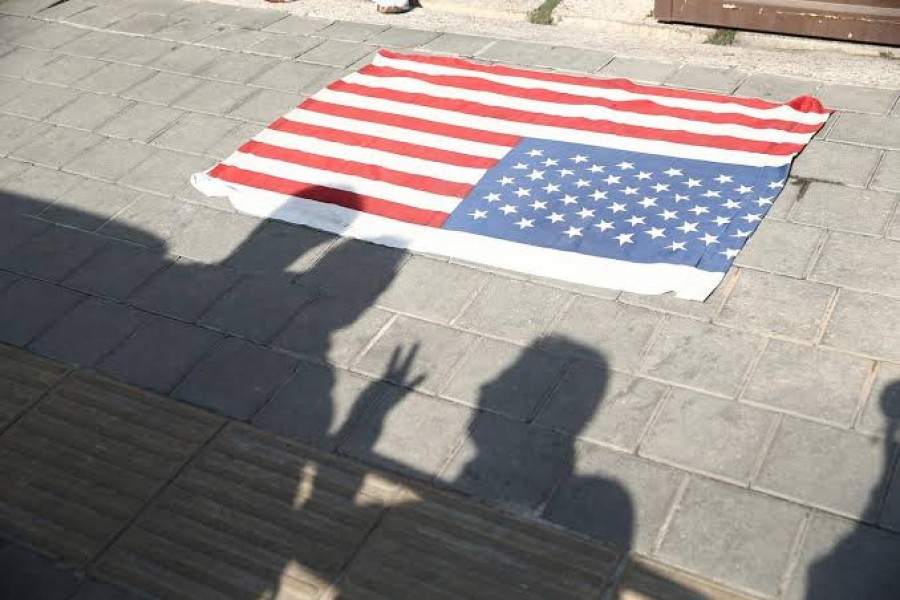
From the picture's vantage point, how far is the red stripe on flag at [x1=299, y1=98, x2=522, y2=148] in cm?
715

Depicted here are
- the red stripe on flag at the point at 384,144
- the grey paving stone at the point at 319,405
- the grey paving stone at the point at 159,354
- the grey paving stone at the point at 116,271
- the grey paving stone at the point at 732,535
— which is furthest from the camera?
the red stripe on flag at the point at 384,144

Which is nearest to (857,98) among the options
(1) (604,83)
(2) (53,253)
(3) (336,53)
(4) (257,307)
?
(1) (604,83)

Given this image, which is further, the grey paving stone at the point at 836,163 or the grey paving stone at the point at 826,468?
the grey paving stone at the point at 836,163

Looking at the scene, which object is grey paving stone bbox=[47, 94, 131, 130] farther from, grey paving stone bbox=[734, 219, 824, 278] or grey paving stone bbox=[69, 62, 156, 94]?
grey paving stone bbox=[734, 219, 824, 278]

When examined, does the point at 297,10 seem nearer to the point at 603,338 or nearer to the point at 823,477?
the point at 603,338

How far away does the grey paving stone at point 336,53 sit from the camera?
8.56m

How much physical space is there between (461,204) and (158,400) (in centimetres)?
229

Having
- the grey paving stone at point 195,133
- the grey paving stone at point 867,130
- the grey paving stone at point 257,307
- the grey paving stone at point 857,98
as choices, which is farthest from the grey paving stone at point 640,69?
the grey paving stone at point 257,307

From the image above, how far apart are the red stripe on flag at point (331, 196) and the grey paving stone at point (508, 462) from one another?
184 cm

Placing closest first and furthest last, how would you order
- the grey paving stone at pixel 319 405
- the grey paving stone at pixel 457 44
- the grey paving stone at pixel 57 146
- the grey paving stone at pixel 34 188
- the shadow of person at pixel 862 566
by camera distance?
1. the shadow of person at pixel 862 566
2. the grey paving stone at pixel 319 405
3. the grey paving stone at pixel 34 188
4. the grey paving stone at pixel 57 146
5. the grey paving stone at pixel 457 44

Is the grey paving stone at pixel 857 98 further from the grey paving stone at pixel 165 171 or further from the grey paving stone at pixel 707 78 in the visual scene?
the grey paving stone at pixel 165 171

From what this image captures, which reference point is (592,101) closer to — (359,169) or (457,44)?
(457,44)

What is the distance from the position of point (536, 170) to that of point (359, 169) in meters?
1.22

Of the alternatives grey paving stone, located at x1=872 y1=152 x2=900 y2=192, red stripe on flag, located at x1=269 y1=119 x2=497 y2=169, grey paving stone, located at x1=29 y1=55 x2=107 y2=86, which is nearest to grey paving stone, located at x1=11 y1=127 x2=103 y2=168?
grey paving stone, located at x1=29 y1=55 x2=107 y2=86
